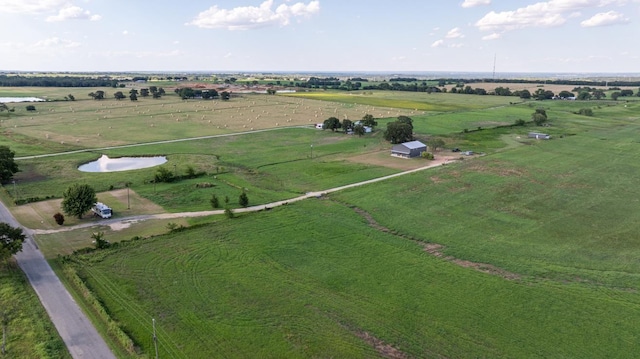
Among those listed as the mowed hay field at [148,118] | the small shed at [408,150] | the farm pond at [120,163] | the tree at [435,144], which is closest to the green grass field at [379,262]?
the farm pond at [120,163]

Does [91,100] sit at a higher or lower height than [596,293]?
higher

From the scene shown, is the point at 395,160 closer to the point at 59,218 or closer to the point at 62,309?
the point at 59,218

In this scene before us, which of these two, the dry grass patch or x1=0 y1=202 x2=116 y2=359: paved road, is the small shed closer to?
the dry grass patch

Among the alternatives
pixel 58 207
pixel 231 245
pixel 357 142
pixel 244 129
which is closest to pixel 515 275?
pixel 231 245

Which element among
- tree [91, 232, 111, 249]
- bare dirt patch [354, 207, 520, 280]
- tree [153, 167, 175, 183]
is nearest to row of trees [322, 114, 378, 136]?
tree [153, 167, 175, 183]

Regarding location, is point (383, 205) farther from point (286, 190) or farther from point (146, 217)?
point (146, 217)

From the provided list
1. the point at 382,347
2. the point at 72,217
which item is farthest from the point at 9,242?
the point at 382,347
